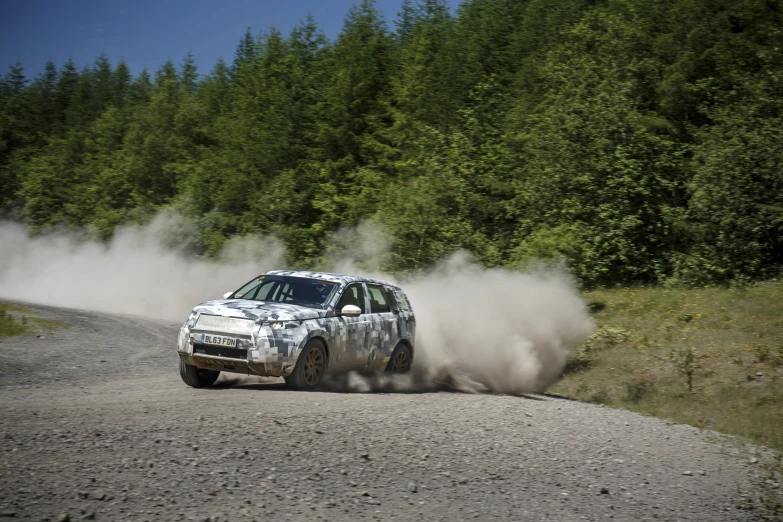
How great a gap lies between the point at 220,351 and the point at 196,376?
96 cm

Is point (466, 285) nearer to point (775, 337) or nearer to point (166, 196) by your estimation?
point (775, 337)

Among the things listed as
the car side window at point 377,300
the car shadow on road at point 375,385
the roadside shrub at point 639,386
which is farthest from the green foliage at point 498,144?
the car side window at point 377,300

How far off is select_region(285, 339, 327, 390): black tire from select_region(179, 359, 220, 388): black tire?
54.7 inches

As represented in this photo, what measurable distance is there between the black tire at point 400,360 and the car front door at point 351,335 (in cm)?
98

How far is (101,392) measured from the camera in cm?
1080

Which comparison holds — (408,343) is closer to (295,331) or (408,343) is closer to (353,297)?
(353,297)

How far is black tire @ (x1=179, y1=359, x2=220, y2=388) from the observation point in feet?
37.2

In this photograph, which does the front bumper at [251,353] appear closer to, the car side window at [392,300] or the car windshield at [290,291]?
the car windshield at [290,291]

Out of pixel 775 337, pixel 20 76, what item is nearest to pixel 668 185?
pixel 775 337

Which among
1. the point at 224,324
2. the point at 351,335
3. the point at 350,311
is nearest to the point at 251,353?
the point at 224,324

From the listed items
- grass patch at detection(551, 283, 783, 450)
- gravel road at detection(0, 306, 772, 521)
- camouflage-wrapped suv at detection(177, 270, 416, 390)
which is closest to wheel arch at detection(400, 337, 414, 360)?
camouflage-wrapped suv at detection(177, 270, 416, 390)

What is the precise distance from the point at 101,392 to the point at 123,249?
135 feet

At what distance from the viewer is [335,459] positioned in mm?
7098

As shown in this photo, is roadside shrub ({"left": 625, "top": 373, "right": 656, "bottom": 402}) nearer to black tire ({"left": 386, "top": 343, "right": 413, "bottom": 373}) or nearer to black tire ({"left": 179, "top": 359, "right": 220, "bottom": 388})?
black tire ({"left": 386, "top": 343, "right": 413, "bottom": 373})
